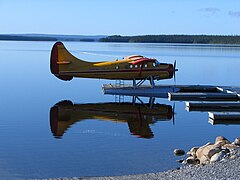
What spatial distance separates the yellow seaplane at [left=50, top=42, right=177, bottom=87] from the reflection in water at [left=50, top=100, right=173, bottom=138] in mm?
2059

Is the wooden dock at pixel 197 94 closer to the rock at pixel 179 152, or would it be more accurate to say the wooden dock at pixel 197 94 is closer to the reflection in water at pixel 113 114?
the reflection in water at pixel 113 114

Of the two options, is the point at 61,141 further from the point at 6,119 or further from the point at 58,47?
the point at 58,47

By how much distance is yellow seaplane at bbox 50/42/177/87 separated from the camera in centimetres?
2312

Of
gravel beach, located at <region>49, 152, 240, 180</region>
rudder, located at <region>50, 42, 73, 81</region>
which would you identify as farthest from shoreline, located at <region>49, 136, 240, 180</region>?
rudder, located at <region>50, 42, 73, 81</region>

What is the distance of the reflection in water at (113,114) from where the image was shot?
15.4 metres

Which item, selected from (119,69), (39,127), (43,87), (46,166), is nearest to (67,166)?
(46,166)

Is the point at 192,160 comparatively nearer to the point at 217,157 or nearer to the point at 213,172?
the point at 217,157

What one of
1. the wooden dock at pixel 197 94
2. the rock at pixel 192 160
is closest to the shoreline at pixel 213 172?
the rock at pixel 192 160

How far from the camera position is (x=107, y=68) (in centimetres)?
2312

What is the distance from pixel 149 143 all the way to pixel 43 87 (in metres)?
15.4

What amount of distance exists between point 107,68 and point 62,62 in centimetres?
230

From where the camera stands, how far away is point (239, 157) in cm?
912

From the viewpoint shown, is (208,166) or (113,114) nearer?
(208,166)

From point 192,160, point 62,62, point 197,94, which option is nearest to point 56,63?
point 62,62
